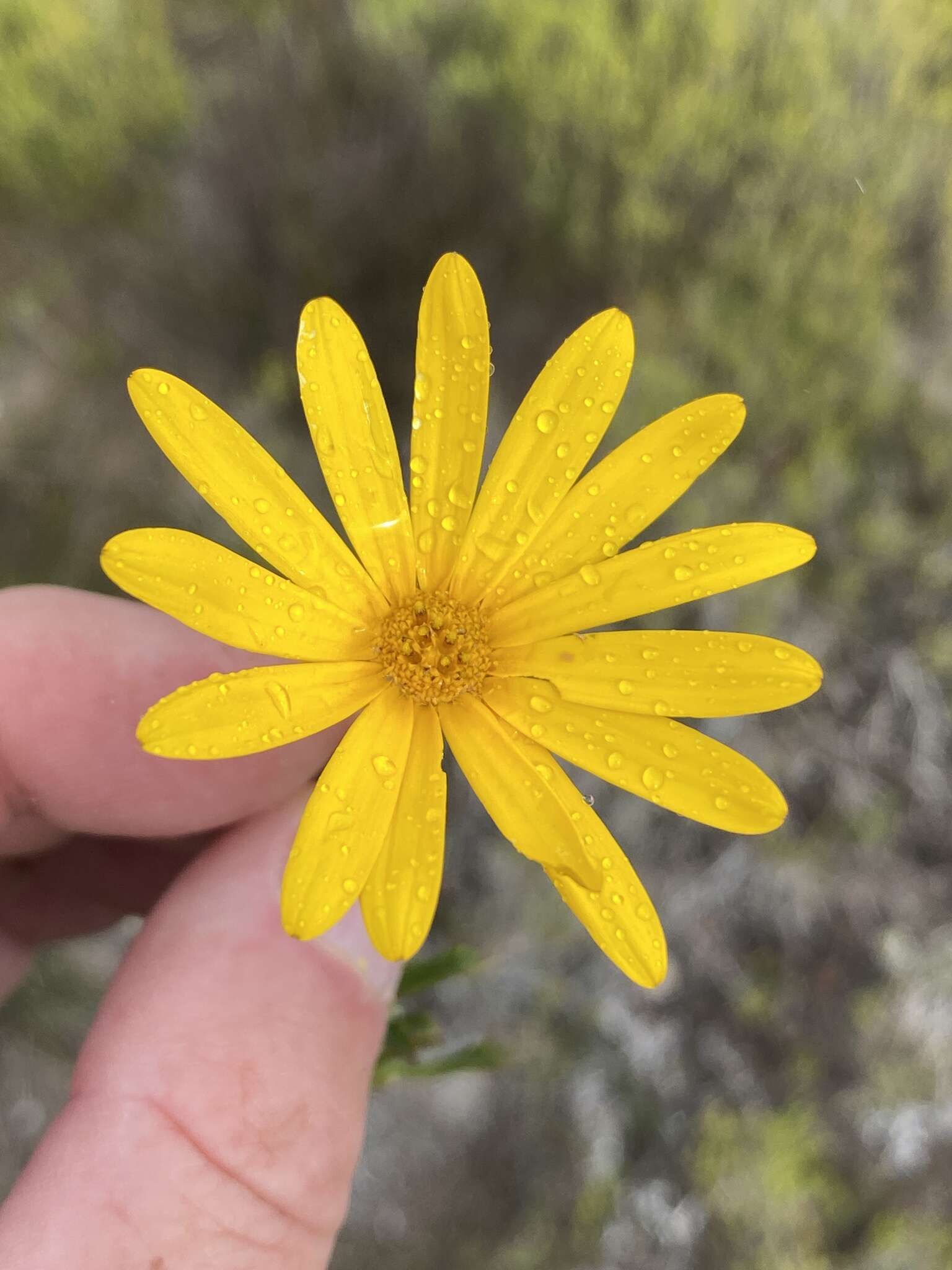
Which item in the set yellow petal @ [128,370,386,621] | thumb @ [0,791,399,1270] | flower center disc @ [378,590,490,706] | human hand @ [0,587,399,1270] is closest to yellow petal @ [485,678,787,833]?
flower center disc @ [378,590,490,706]

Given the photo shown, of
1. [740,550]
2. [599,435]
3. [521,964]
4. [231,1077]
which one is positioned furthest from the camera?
[521,964]

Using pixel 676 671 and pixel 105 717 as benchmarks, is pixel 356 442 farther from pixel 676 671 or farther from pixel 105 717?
pixel 105 717

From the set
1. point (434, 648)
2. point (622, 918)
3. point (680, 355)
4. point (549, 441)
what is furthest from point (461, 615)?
point (680, 355)

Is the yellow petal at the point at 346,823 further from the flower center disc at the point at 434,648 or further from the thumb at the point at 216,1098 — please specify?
the thumb at the point at 216,1098

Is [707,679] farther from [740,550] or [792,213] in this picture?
[792,213]

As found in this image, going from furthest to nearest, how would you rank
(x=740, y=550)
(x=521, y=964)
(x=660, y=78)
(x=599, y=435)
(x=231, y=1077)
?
(x=521, y=964)
(x=660, y=78)
(x=231, y=1077)
(x=599, y=435)
(x=740, y=550)

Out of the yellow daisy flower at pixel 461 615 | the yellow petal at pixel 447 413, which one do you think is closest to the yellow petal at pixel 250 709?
the yellow daisy flower at pixel 461 615

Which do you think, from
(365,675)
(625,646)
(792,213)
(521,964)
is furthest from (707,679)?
(792,213)

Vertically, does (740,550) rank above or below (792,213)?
below
